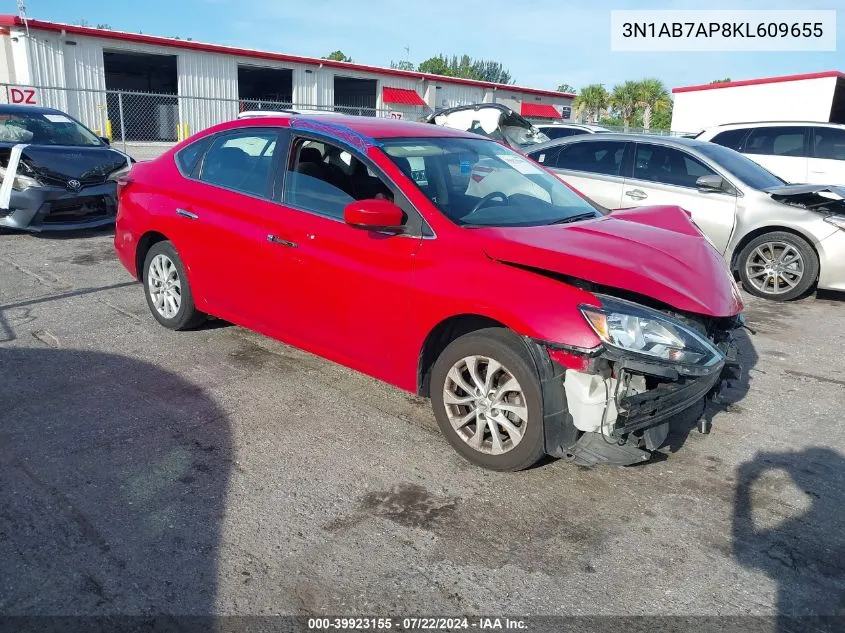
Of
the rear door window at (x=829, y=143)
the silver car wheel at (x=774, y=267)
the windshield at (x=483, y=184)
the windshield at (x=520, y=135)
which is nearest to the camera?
the windshield at (x=483, y=184)

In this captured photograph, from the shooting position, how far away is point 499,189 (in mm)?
4297

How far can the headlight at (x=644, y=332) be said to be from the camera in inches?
123

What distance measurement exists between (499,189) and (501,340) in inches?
50.5

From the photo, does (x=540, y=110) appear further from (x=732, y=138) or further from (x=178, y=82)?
(x=732, y=138)

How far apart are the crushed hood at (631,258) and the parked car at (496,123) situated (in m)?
6.86

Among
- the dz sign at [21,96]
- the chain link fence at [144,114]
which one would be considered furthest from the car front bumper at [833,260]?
the dz sign at [21,96]

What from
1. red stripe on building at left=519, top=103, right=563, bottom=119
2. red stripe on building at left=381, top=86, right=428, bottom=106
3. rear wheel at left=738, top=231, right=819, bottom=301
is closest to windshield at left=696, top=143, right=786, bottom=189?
rear wheel at left=738, top=231, right=819, bottom=301

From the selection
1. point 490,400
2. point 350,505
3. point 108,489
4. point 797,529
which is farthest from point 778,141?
point 108,489

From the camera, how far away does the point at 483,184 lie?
426cm

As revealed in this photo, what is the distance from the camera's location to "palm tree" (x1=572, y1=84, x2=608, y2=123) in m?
42.7

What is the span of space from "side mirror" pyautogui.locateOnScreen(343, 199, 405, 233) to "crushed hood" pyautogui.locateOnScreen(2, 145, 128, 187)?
6.57 meters

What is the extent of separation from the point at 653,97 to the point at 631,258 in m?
41.2

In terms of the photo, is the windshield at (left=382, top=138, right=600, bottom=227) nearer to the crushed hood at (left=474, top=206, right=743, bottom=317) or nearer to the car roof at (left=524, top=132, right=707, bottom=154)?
the crushed hood at (left=474, top=206, right=743, bottom=317)

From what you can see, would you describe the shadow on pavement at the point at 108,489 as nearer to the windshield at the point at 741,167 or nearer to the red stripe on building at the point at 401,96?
the windshield at the point at 741,167
